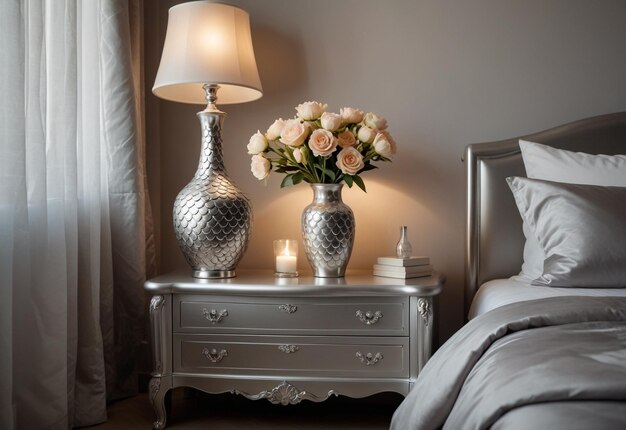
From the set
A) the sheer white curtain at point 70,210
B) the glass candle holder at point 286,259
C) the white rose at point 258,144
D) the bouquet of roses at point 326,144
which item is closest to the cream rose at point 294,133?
the bouquet of roses at point 326,144

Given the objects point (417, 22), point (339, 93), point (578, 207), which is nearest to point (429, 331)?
point (578, 207)

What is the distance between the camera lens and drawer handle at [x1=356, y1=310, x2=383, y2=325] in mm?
2219

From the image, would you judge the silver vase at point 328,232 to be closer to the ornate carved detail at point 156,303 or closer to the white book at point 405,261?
the white book at point 405,261

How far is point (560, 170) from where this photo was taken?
93.3 inches

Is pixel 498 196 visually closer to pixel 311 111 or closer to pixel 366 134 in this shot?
pixel 366 134

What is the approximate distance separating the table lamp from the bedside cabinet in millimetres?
135

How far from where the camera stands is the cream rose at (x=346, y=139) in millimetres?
2318

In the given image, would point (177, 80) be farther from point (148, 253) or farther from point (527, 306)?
point (527, 306)

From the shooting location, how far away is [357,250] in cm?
277

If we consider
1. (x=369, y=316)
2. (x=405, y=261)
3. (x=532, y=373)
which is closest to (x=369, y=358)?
(x=369, y=316)

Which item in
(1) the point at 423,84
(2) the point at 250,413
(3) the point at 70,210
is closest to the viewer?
(3) the point at 70,210

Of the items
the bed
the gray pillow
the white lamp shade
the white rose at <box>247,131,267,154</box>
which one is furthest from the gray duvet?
the white lamp shade

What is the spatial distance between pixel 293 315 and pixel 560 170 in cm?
110

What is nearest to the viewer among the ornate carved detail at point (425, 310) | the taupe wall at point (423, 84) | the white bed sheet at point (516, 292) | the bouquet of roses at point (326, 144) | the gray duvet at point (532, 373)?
the gray duvet at point (532, 373)
